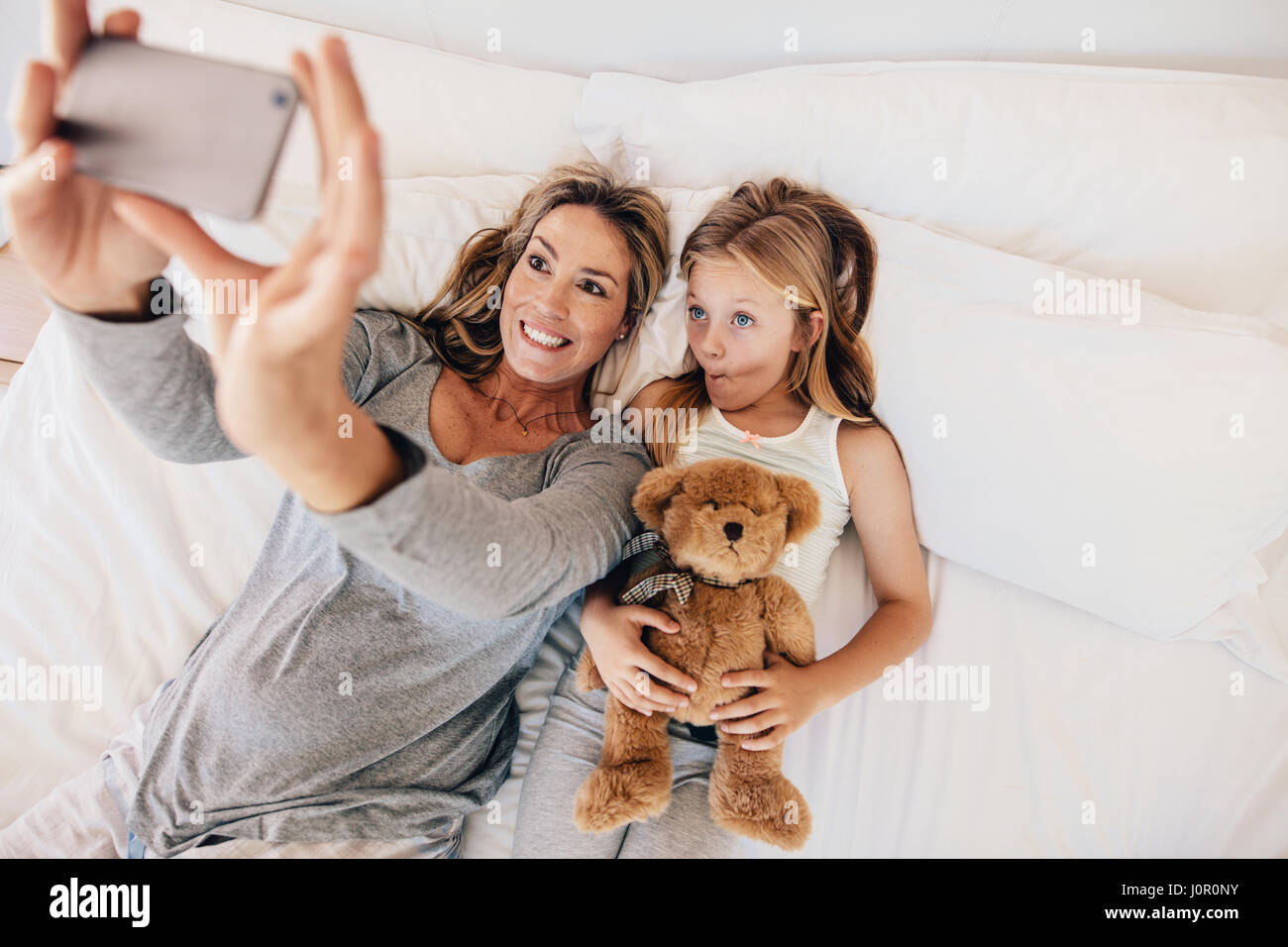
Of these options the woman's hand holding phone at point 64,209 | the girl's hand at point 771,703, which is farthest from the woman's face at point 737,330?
the woman's hand holding phone at point 64,209

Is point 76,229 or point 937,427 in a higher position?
point 76,229

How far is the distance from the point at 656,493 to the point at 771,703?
0.28 meters

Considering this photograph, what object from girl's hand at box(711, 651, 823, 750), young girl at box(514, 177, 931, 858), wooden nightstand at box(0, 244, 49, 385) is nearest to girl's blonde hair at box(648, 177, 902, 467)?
young girl at box(514, 177, 931, 858)

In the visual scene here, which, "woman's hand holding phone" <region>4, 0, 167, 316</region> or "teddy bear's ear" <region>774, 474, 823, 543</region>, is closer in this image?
"woman's hand holding phone" <region>4, 0, 167, 316</region>

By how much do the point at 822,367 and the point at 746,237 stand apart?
227 millimetres

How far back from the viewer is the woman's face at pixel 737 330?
3.49 ft

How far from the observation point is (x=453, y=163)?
1314 millimetres

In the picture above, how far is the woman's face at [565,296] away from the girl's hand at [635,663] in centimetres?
39

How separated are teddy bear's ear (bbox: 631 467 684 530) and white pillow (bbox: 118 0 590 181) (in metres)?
0.77

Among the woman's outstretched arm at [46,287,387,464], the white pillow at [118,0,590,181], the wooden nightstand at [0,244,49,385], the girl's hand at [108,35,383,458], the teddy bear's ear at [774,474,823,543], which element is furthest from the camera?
the wooden nightstand at [0,244,49,385]

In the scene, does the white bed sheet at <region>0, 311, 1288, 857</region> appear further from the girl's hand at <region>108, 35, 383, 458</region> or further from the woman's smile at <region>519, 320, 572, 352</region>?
the girl's hand at <region>108, 35, 383, 458</region>

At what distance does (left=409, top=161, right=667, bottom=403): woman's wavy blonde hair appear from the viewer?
113 cm
